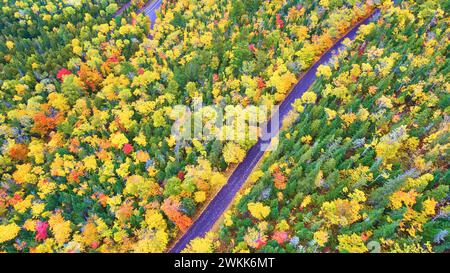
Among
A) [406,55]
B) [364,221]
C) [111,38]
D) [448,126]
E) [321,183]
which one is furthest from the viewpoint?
[111,38]

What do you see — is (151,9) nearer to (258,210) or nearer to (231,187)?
(231,187)

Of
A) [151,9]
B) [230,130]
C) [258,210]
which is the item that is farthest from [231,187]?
[151,9]

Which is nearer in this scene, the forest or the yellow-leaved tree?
the forest

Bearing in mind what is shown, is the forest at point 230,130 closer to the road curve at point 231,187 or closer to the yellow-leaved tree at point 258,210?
the yellow-leaved tree at point 258,210

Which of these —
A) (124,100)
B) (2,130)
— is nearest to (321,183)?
(124,100)

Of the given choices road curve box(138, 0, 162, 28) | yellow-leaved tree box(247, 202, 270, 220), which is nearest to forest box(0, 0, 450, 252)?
yellow-leaved tree box(247, 202, 270, 220)

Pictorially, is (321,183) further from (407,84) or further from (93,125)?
(93,125)

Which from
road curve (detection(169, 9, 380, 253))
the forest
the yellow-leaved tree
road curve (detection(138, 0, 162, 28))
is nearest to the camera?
the forest

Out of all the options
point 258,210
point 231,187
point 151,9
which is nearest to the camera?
point 258,210

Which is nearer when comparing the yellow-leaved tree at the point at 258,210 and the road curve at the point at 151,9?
the yellow-leaved tree at the point at 258,210

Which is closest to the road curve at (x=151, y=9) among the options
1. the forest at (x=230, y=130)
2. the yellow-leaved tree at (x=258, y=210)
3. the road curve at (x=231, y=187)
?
Answer: the forest at (x=230, y=130)

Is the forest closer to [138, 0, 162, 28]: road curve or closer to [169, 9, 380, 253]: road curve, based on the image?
[169, 9, 380, 253]: road curve
